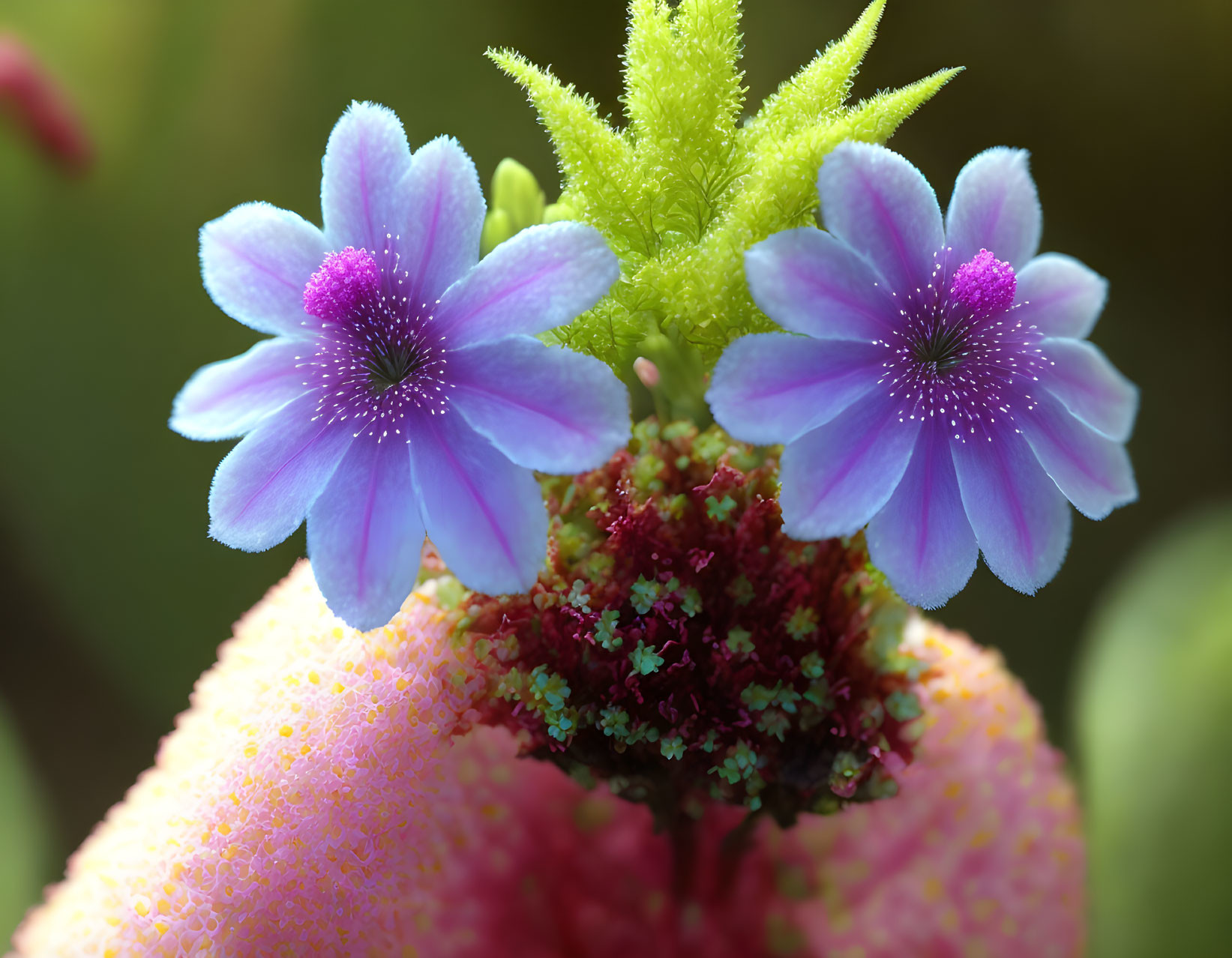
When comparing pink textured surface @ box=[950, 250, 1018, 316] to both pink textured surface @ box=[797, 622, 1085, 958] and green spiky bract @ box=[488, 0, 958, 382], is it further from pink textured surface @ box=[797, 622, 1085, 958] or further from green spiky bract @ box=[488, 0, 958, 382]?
Answer: pink textured surface @ box=[797, 622, 1085, 958]

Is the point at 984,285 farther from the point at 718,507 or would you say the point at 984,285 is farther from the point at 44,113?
the point at 44,113

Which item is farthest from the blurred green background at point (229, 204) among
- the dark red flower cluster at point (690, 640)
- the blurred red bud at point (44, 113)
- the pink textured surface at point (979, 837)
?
the dark red flower cluster at point (690, 640)

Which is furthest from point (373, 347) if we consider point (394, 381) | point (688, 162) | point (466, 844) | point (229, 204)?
point (229, 204)

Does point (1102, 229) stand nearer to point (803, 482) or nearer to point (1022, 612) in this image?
point (1022, 612)

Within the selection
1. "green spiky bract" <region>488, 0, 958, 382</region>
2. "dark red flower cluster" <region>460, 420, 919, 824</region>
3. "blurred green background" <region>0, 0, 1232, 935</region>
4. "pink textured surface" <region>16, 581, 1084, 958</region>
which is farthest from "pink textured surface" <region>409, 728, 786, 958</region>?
"blurred green background" <region>0, 0, 1232, 935</region>

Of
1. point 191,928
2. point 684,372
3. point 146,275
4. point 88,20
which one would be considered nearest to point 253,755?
point 191,928

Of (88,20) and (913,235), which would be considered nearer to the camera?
(913,235)
